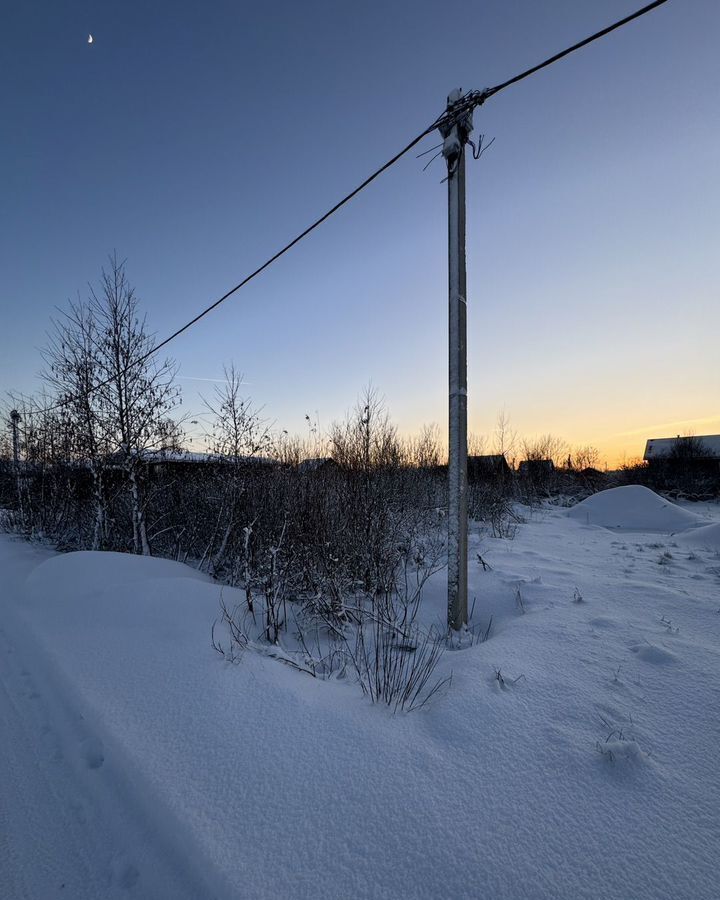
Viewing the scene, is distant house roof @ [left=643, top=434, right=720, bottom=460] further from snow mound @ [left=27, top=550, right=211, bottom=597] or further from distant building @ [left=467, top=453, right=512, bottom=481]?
snow mound @ [left=27, top=550, right=211, bottom=597]

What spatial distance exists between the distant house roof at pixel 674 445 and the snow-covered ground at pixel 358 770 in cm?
3096

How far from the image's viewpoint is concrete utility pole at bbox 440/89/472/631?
124 inches

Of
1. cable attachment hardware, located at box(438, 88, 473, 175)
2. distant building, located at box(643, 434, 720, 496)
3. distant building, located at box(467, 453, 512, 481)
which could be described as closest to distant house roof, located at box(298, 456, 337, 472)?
cable attachment hardware, located at box(438, 88, 473, 175)

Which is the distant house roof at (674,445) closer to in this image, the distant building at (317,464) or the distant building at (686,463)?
the distant building at (686,463)

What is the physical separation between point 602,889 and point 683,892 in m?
0.23

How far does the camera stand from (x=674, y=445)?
27688 mm

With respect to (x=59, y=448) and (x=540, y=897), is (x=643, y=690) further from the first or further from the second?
(x=59, y=448)

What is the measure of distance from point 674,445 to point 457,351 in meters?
32.6

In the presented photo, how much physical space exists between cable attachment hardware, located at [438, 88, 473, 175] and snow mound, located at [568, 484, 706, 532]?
31.7ft

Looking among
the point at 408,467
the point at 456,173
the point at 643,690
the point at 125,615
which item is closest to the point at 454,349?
the point at 456,173

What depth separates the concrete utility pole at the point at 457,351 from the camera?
3148mm

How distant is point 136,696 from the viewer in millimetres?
2191

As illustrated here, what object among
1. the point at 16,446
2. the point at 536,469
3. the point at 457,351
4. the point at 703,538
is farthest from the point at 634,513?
the point at 16,446

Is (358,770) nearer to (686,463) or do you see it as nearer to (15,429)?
(15,429)
